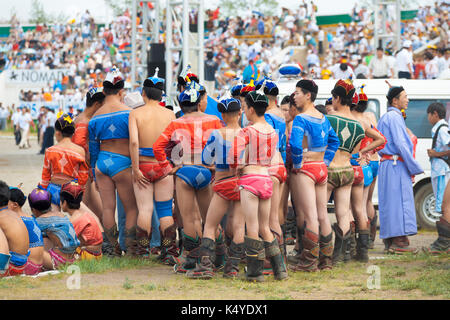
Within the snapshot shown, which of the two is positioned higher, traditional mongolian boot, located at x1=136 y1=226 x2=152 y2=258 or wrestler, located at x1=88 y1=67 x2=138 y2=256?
wrestler, located at x1=88 y1=67 x2=138 y2=256

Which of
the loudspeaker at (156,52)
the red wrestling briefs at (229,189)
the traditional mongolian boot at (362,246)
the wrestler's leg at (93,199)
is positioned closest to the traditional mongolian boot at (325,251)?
the traditional mongolian boot at (362,246)

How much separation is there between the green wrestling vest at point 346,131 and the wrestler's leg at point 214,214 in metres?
1.56

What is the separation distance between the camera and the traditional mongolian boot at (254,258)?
6781 millimetres

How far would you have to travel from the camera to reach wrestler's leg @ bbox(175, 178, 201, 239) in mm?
7277

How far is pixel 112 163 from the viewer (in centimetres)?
800

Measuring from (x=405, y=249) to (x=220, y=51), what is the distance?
2514cm

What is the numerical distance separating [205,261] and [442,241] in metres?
3.31

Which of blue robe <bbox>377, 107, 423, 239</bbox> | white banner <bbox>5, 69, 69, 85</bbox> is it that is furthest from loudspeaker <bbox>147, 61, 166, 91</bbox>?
white banner <bbox>5, 69, 69, 85</bbox>

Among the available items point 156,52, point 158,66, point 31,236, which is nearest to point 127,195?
point 31,236

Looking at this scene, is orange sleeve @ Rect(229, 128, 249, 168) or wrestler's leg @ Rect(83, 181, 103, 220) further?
wrestler's leg @ Rect(83, 181, 103, 220)

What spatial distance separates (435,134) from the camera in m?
9.90

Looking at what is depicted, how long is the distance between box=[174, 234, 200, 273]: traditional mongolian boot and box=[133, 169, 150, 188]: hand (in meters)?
0.82

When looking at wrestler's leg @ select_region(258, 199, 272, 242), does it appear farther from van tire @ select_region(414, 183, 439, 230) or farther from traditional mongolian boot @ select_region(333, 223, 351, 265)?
van tire @ select_region(414, 183, 439, 230)

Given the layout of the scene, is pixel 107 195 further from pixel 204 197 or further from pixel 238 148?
pixel 238 148
